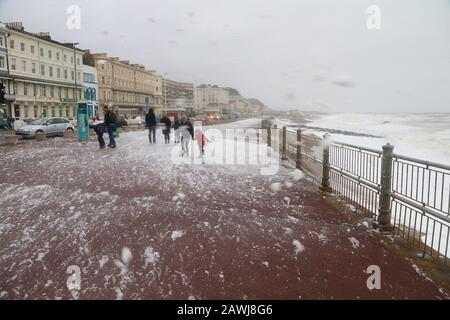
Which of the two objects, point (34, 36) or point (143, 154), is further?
point (34, 36)

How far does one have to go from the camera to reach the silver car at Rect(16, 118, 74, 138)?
22.9 metres

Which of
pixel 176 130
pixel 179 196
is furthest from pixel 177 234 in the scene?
pixel 176 130

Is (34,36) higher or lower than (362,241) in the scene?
higher

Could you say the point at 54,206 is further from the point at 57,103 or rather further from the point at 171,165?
the point at 57,103

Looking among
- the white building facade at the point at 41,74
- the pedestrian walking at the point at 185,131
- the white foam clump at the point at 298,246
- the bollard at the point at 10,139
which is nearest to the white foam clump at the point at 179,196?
the white foam clump at the point at 298,246

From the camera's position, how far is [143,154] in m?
13.4

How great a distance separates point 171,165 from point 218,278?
737 cm

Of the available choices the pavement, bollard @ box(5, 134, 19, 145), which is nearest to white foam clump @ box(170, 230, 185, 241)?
the pavement

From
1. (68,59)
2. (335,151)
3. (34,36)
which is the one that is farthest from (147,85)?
(335,151)

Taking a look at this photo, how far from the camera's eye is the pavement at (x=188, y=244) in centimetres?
356

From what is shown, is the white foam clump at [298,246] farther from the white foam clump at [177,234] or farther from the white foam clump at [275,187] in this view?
the white foam clump at [275,187]

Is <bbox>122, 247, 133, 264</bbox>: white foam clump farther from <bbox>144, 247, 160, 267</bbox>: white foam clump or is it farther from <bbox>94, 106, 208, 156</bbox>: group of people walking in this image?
<bbox>94, 106, 208, 156</bbox>: group of people walking

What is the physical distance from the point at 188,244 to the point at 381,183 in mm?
2986

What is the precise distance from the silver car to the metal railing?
17795mm
